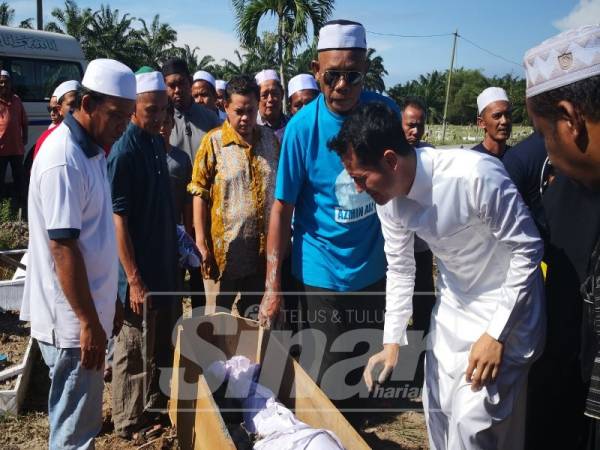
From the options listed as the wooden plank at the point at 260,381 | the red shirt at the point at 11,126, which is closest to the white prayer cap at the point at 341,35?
the wooden plank at the point at 260,381

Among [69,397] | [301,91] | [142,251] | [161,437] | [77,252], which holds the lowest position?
[161,437]

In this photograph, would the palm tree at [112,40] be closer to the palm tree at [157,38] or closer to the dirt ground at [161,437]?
the palm tree at [157,38]

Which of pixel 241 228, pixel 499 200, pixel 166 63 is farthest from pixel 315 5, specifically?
pixel 499 200

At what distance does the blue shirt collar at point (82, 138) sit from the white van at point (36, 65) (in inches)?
336

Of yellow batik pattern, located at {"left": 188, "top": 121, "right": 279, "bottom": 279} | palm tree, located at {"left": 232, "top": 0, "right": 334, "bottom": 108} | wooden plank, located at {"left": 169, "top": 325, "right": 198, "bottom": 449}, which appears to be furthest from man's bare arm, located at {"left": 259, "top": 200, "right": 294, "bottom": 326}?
palm tree, located at {"left": 232, "top": 0, "right": 334, "bottom": 108}

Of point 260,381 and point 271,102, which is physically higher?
point 271,102

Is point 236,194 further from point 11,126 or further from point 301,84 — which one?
point 11,126

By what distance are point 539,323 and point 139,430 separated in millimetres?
2400

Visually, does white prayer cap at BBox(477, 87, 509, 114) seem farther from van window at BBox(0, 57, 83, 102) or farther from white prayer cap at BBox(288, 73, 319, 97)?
van window at BBox(0, 57, 83, 102)

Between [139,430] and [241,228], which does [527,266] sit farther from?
[139,430]

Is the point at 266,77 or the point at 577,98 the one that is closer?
the point at 577,98

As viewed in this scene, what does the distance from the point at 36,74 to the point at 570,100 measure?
10.7m

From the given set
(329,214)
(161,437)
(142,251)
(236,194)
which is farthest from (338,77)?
(161,437)

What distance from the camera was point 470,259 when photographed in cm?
199
